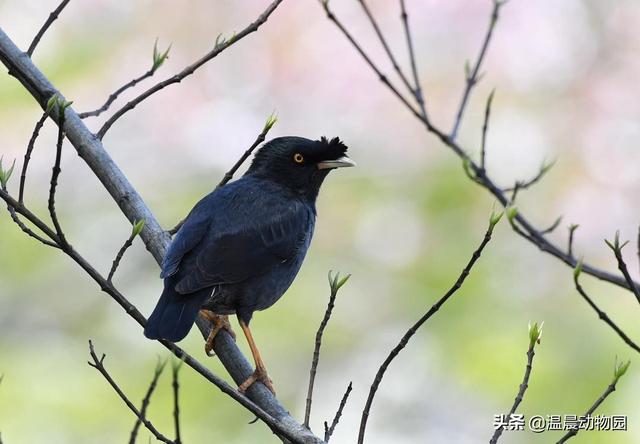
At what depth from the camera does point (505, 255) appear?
794 cm

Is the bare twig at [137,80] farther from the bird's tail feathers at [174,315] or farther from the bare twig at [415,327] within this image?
the bare twig at [415,327]

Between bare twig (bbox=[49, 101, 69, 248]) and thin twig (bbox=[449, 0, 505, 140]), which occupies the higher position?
thin twig (bbox=[449, 0, 505, 140])

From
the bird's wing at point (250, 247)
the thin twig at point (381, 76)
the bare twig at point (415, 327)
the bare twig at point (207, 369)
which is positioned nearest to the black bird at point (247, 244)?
the bird's wing at point (250, 247)

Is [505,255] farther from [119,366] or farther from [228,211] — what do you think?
[228,211]

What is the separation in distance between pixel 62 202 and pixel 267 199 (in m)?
3.72

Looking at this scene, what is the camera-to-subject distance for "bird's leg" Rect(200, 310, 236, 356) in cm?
425

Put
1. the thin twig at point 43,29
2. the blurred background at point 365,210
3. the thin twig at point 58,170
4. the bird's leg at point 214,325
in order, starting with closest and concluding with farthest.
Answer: the thin twig at point 58,170
the thin twig at point 43,29
the bird's leg at point 214,325
the blurred background at point 365,210

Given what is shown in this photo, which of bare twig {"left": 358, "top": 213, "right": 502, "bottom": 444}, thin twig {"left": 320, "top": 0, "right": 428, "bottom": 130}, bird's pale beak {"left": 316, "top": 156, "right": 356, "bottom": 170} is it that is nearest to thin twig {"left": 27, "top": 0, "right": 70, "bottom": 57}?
thin twig {"left": 320, "top": 0, "right": 428, "bottom": 130}

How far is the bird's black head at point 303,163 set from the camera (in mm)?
5359

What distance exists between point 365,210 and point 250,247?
3.68m

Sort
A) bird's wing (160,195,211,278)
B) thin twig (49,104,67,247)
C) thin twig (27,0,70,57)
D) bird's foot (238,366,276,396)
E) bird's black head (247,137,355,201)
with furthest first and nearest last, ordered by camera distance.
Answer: bird's black head (247,137,355,201) < bird's wing (160,195,211,278) < thin twig (27,0,70,57) < bird's foot (238,366,276,396) < thin twig (49,104,67,247)

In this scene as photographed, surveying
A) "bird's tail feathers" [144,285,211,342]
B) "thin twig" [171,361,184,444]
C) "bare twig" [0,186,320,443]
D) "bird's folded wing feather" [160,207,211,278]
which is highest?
"bird's folded wing feather" [160,207,211,278]

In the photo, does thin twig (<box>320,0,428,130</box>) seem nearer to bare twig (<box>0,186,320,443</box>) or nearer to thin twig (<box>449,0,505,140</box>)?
thin twig (<box>449,0,505,140</box>)

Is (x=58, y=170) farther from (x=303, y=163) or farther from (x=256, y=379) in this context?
(x=303, y=163)
